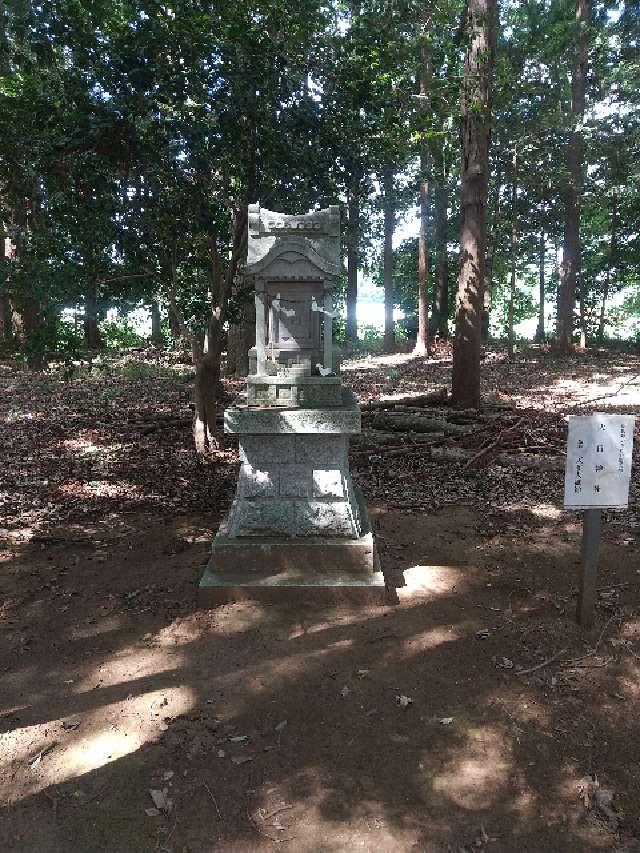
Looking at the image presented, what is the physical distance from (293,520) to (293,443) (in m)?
0.82

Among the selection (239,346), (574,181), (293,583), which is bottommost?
(293,583)

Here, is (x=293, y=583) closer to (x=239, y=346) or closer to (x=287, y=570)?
(x=287, y=570)

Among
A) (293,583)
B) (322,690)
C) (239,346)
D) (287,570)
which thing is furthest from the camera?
(239,346)

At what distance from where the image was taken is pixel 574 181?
62.0ft

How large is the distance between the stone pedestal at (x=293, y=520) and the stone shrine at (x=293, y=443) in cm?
1

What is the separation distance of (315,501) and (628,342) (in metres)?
24.5

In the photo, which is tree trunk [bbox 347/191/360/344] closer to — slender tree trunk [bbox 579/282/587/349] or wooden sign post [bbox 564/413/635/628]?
slender tree trunk [bbox 579/282/587/349]

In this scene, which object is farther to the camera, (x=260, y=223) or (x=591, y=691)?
(x=260, y=223)

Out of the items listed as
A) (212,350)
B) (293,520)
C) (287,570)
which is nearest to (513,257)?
(212,350)

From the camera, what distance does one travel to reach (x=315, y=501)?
587 centimetres

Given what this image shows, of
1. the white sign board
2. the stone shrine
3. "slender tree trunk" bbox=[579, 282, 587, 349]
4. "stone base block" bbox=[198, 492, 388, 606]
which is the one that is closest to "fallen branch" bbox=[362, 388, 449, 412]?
the stone shrine

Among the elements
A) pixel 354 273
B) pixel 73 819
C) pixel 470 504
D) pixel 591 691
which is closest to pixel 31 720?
pixel 73 819

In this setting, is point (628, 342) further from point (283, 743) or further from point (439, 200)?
point (283, 743)

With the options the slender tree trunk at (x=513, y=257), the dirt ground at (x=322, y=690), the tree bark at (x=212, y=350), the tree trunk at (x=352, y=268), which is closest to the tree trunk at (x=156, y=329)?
the tree trunk at (x=352, y=268)
